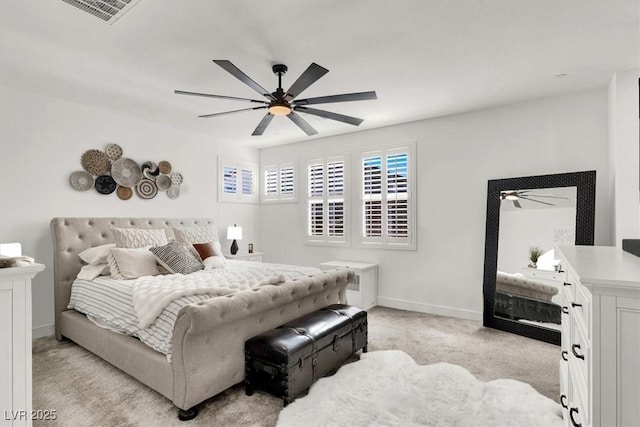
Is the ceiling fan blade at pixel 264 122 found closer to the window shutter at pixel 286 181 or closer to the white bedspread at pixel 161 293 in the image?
the white bedspread at pixel 161 293

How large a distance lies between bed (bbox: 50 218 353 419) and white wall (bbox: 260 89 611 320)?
4.83 ft

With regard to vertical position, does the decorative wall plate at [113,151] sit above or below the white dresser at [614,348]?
above

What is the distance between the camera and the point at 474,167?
4.30 metres

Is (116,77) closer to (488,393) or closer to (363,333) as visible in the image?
(363,333)

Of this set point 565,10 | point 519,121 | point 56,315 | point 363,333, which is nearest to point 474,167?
point 519,121

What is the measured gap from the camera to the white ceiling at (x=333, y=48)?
2.25 m

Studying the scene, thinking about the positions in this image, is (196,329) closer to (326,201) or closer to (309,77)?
(309,77)

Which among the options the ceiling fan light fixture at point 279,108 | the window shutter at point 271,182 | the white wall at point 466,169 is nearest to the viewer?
the ceiling fan light fixture at point 279,108

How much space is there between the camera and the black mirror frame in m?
3.42

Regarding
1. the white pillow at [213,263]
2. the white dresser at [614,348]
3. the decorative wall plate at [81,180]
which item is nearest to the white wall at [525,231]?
the white dresser at [614,348]

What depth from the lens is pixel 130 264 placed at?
11.0 ft

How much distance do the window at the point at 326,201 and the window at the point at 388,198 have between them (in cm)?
Result: 38

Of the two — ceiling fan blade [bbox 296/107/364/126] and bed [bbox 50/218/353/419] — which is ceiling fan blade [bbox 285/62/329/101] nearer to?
ceiling fan blade [bbox 296/107/364/126]

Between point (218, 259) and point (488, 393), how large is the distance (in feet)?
9.99
